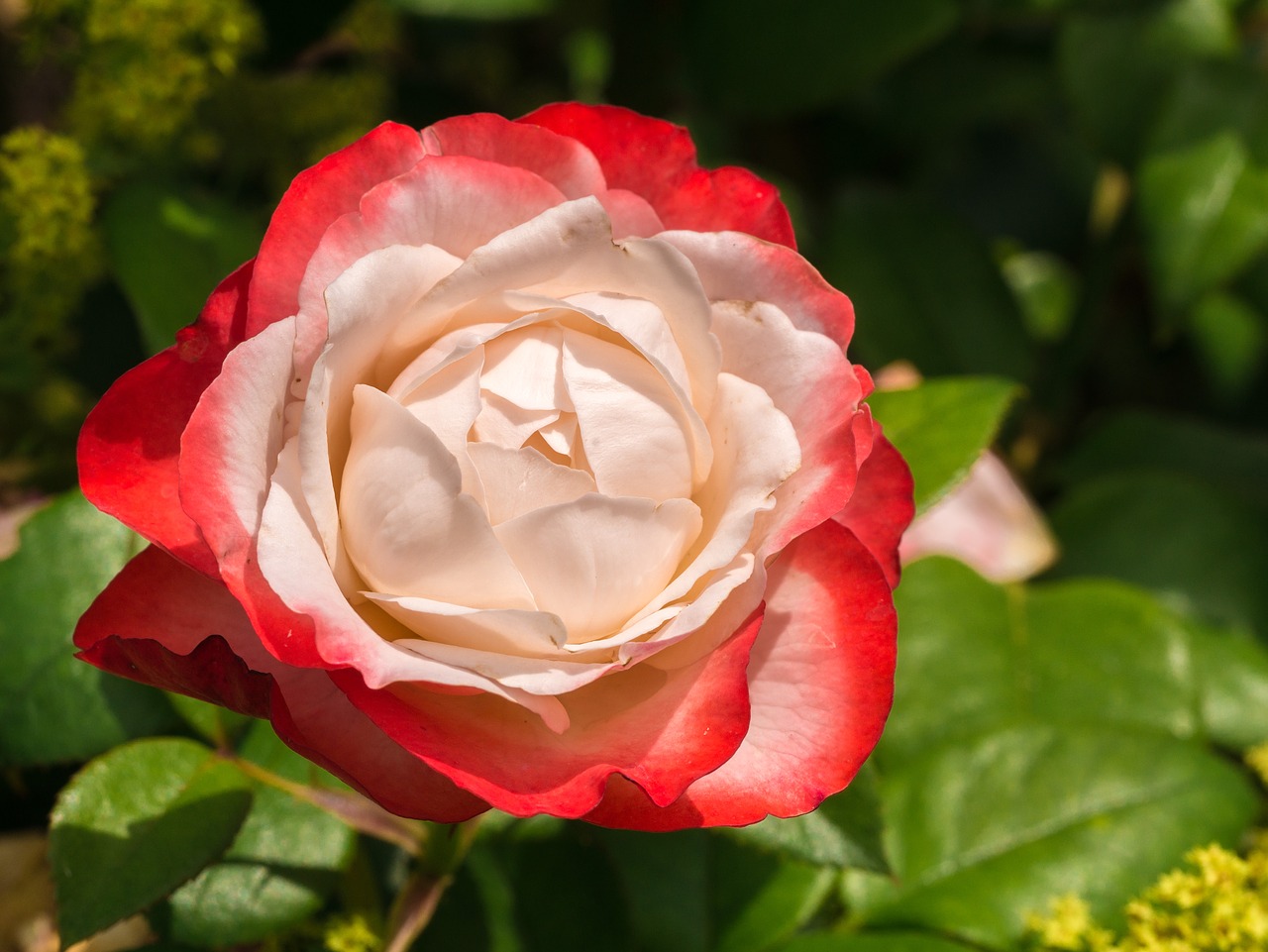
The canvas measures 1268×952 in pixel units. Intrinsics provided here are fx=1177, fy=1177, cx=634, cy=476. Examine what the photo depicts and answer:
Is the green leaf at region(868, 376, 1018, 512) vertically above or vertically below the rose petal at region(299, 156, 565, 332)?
below

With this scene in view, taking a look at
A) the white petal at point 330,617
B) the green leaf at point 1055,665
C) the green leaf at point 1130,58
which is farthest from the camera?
the green leaf at point 1130,58

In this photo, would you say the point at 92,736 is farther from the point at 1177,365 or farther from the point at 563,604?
the point at 1177,365

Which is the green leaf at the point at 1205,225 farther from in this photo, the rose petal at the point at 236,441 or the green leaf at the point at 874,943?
the rose petal at the point at 236,441

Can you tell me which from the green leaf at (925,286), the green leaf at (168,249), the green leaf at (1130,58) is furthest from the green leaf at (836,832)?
the green leaf at (1130,58)

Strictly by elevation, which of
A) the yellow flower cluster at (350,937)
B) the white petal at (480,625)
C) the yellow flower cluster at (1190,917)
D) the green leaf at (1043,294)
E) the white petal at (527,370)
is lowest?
the green leaf at (1043,294)

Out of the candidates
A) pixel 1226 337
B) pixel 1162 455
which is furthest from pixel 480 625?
pixel 1226 337

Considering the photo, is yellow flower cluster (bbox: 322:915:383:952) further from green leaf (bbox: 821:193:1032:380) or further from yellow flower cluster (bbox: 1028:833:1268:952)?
green leaf (bbox: 821:193:1032:380)

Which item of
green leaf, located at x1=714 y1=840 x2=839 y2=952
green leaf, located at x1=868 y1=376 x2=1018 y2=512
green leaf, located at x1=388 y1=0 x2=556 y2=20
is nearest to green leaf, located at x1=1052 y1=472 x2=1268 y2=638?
green leaf, located at x1=868 y1=376 x2=1018 y2=512
